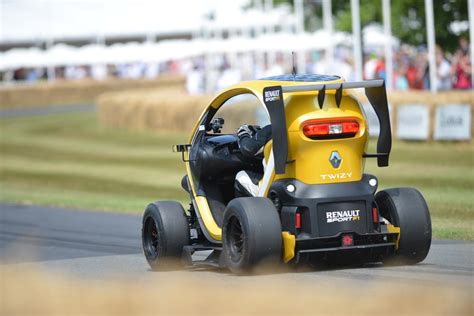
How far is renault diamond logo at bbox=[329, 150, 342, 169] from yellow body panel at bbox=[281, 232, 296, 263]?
0.67 meters

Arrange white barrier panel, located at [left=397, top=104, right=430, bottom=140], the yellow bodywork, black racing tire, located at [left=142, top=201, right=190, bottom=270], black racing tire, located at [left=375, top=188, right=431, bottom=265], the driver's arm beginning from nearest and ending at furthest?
the yellow bodywork < black racing tire, located at [left=375, top=188, right=431, bottom=265] < the driver's arm < black racing tire, located at [left=142, top=201, right=190, bottom=270] < white barrier panel, located at [left=397, top=104, right=430, bottom=140]

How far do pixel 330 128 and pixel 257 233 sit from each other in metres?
1.05

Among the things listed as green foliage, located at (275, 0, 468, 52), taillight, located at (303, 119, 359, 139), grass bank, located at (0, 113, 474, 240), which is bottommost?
grass bank, located at (0, 113, 474, 240)

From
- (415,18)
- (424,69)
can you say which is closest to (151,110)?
(415,18)

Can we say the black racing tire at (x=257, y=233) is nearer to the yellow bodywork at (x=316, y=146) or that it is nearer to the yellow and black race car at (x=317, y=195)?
the yellow and black race car at (x=317, y=195)

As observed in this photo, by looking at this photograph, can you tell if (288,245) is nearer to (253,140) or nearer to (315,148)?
(315,148)

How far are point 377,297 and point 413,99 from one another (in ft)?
60.7

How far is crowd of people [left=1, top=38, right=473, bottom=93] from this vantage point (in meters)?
27.1

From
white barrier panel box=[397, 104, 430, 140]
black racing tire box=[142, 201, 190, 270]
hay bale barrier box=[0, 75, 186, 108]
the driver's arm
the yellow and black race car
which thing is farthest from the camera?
hay bale barrier box=[0, 75, 186, 108]

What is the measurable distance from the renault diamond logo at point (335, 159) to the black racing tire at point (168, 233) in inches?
65.2

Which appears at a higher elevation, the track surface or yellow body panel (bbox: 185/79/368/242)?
yellow body panel (bbox: 185/79/368/242)

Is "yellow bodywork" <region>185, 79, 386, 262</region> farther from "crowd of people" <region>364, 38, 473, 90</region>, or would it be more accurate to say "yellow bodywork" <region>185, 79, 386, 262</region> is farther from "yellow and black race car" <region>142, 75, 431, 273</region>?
"crowd of people" <region>364, 38, 473, 90</region>

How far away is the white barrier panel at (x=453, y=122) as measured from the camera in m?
23.6

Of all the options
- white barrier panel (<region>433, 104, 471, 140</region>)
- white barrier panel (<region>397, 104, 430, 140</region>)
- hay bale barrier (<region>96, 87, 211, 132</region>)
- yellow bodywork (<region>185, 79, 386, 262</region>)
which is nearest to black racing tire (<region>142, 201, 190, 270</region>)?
yellow bodywork (<region>185, 79, 386, 262</region>)
